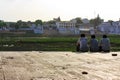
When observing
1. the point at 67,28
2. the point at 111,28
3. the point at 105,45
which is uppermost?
the point at 105,45

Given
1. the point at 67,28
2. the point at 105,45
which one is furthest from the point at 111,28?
the point at 105,45

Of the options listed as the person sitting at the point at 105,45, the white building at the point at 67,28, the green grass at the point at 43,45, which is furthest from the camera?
the white building at the point at 67,28

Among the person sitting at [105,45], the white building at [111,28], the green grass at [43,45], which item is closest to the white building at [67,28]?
the white building at [111,28]

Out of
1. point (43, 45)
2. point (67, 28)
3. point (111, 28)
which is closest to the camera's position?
point (43, 45)

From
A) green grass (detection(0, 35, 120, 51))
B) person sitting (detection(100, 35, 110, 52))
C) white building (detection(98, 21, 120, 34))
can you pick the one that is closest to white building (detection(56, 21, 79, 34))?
white building (detection(98, 21, 120, 34))

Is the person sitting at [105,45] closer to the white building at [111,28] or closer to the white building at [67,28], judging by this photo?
the white building at [67,28]

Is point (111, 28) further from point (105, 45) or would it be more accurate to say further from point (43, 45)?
point (105, 45)

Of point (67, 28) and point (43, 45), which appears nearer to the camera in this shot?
point (43, 45)

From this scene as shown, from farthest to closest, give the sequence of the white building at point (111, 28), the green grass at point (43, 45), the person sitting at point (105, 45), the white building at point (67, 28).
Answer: the white building at point (111, 28)
the white building at point (67, 28)
the green grass at point (43, 45)
the person sitting at point (105, 45)

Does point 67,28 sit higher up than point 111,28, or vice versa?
point 67,28

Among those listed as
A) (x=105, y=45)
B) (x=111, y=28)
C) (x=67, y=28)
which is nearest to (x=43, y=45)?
(x=105, y=45)

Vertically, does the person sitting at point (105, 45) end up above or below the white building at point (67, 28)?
above

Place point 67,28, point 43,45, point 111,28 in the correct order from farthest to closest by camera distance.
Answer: point 111,28, point 67,28, point 43,45

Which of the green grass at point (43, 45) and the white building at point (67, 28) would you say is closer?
the green grass at point (43, 45)
